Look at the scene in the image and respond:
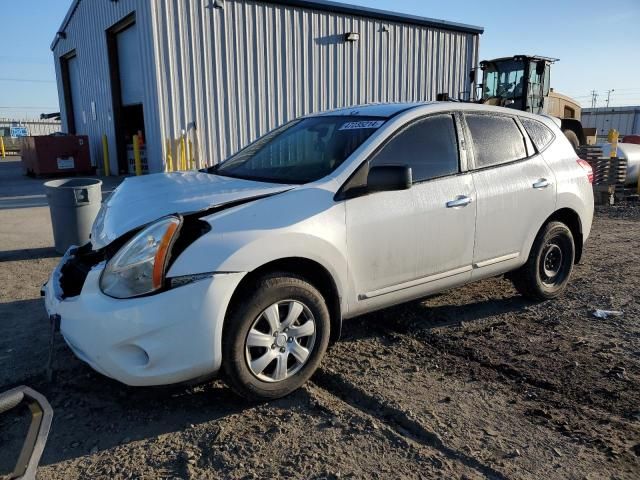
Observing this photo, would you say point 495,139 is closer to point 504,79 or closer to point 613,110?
point 504,79

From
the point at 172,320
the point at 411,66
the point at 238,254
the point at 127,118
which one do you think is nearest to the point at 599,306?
the point at 238,254

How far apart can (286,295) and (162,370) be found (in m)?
0.77

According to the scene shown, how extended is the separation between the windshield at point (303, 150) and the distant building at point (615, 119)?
39.1m

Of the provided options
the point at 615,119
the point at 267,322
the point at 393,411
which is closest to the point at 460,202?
the point at 393,411

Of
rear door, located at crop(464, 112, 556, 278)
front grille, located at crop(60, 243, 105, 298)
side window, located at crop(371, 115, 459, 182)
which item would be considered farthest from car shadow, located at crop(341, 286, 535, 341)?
front grille, located at crop(60, 243, 105, 298)

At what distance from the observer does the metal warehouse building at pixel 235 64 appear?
11898mm

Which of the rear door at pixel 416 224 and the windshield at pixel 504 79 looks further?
Result: the windshield at pixel 504 79

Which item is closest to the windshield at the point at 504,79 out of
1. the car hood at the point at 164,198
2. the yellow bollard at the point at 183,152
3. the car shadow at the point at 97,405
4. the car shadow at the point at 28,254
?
the yellow bollard at the point at 183,152

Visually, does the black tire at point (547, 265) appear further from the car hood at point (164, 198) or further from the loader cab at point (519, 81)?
the loader cab at point (519, 81)

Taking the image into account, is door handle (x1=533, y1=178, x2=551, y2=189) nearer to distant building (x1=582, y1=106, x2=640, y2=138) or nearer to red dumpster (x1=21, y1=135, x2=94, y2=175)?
red dumpster (x1=21, y1=135, x2=94, y2=175)

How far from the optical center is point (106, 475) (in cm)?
246

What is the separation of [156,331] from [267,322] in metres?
0.63

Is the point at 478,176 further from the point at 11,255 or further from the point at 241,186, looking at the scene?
the point at 11,255

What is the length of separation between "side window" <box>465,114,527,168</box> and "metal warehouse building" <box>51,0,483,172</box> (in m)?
9.21
